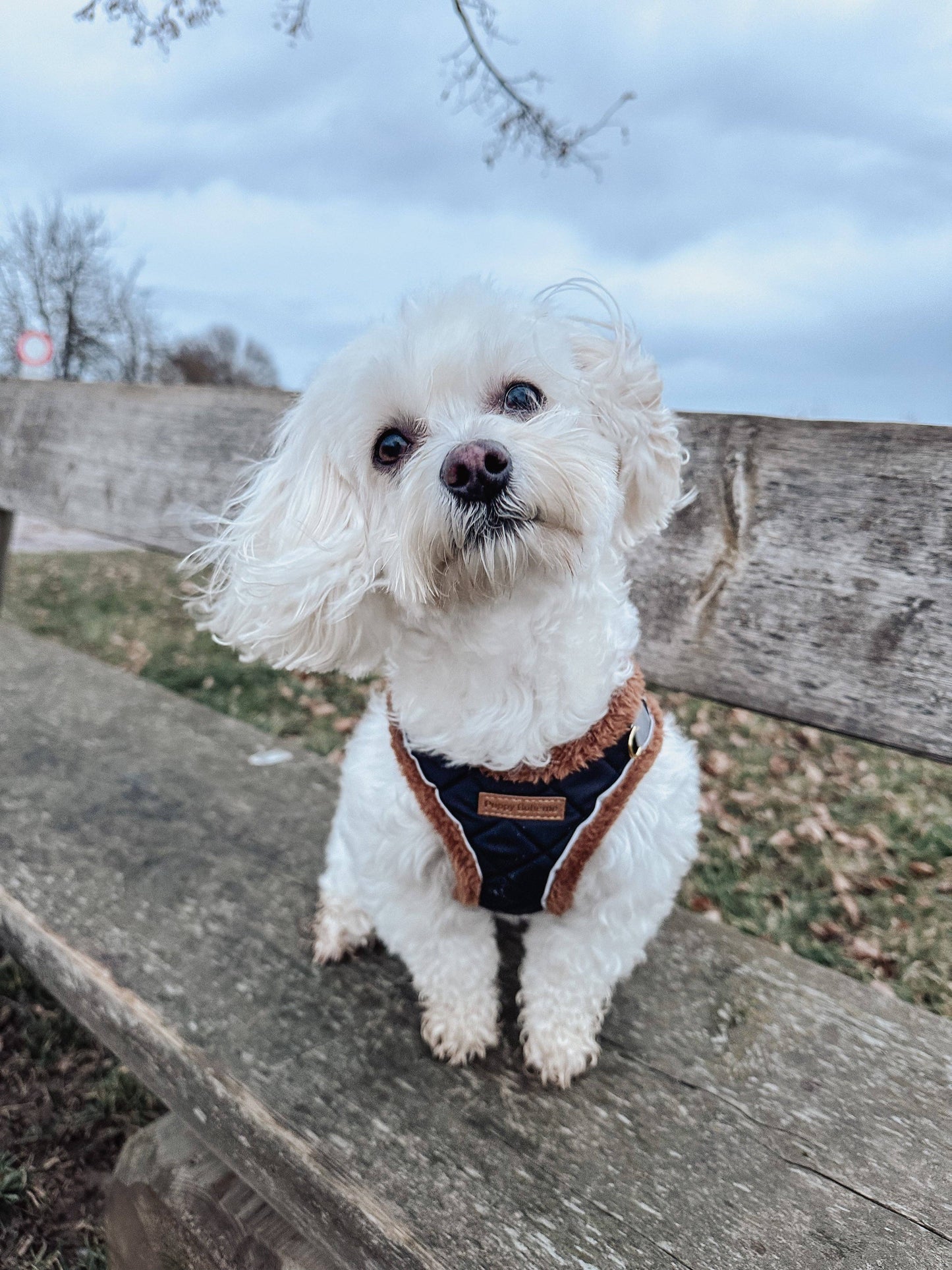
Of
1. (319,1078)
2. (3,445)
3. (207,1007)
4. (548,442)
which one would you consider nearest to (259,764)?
(207,1007)

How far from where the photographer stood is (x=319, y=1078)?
1463 millimetres

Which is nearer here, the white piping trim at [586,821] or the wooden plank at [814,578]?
the white piping trim at [586,821]

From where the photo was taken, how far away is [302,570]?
4.68ft

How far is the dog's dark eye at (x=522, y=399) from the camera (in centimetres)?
144

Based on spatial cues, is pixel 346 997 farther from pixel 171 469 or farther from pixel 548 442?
pixel 171 469

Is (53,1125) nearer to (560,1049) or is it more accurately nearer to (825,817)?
(560,1049)

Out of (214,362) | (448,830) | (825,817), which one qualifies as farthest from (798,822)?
(214,362)

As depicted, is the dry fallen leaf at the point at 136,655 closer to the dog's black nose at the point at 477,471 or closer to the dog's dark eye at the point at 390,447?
the dog's dark eye at the point at 390,447

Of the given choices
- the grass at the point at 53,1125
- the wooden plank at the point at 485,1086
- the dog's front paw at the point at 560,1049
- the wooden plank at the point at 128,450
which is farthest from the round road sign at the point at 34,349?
the dog's front paw at the point at 560,1049

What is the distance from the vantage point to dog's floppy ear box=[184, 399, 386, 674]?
143 cm

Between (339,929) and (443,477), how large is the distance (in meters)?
0.97

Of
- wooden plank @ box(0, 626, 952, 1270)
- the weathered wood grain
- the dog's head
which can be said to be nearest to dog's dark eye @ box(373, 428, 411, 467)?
the dog's head

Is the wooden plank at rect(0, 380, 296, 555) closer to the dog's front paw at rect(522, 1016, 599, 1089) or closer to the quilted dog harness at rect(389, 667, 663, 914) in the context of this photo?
the quilted dog harness at rect(389, 667, 663, 914)

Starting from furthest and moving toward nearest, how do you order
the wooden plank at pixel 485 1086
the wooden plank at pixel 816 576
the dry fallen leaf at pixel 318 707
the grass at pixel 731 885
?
the dry fallen leaf at pixel 318 707 → the grass at pixel 731 885 → the wooden plank at pixel 816 576 → the wooden plank at pixel 485 1086
